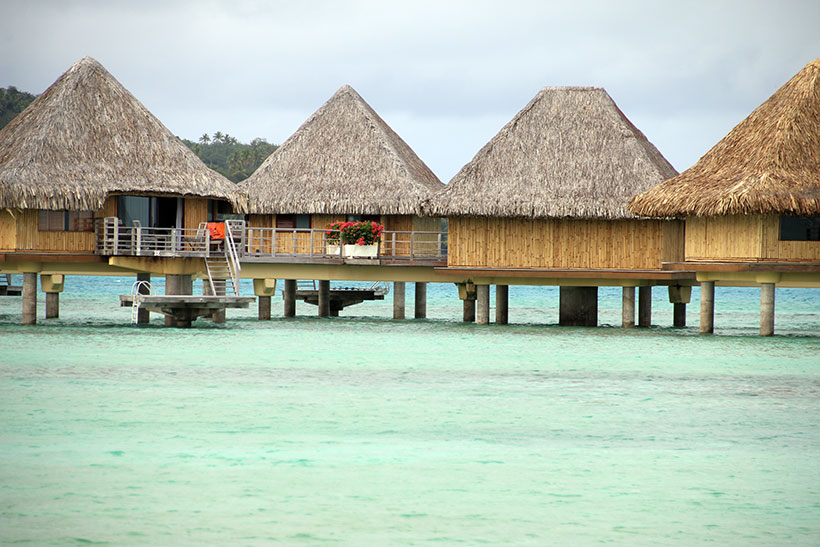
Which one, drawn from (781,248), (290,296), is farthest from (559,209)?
(290,296)

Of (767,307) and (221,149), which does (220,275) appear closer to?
(767,307)

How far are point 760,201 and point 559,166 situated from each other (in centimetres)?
568

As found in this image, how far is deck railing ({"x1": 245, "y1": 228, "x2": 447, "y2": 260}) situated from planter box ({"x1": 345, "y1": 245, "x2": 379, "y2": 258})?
0.36 feet

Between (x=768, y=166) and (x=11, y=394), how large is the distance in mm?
16095

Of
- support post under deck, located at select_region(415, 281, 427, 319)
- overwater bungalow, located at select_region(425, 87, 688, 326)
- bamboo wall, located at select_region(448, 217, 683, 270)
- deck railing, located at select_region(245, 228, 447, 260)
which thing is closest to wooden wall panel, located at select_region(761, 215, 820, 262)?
overwater bungalow, located at select_region(425, 87, 688, 326)

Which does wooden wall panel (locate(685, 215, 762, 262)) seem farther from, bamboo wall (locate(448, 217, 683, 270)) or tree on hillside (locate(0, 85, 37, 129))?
tree on hillside (locate(0, 85, 37, 129))

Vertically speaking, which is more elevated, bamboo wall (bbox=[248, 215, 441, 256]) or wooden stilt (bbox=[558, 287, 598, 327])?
bamboo wall (bbox=[248, 215, 441, 256])

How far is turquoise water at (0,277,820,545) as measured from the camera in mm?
10320

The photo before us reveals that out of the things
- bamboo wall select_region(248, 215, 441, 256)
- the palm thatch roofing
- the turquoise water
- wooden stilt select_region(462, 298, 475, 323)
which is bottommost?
the turquoise water

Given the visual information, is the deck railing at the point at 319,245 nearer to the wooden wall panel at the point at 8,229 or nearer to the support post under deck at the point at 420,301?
the support post under deck at the point at 420,301

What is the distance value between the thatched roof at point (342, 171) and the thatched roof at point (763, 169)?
639 centimetres

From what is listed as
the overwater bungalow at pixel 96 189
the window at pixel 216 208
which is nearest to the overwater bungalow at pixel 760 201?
the window at pixel 216 208

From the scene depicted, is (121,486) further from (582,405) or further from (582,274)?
(582,274)

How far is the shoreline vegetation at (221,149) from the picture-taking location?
263ft
